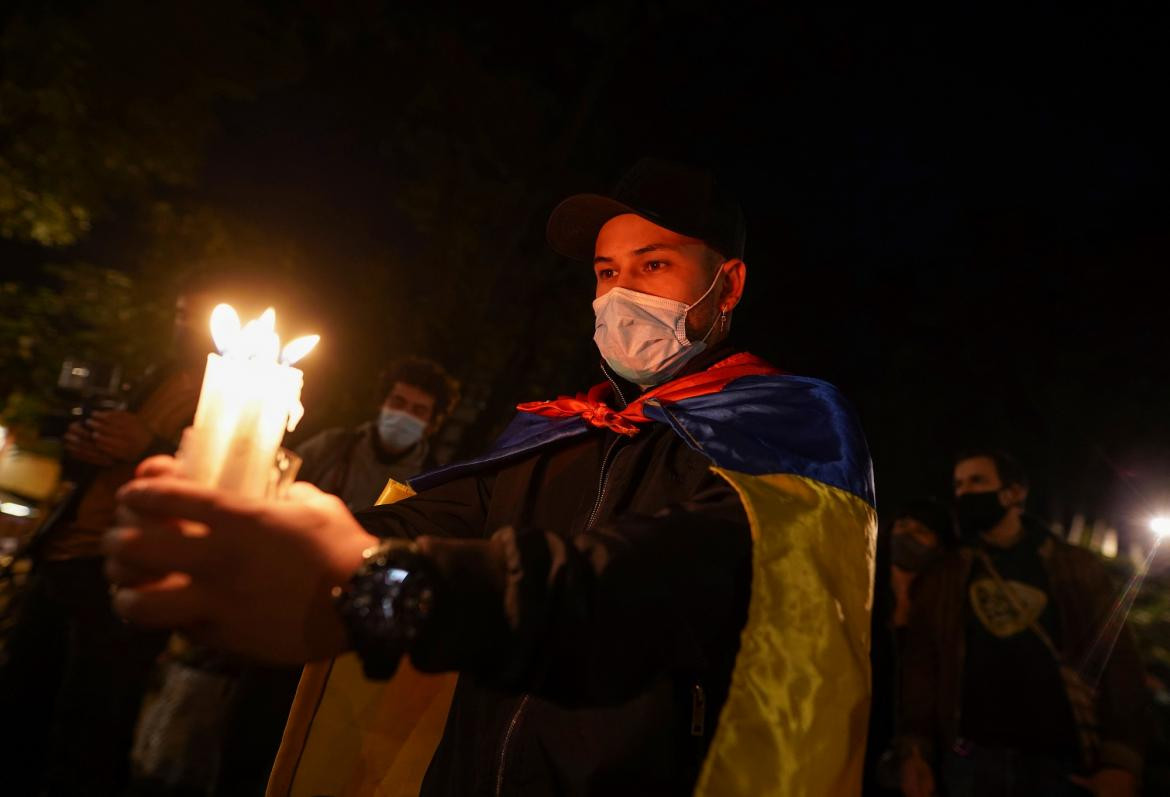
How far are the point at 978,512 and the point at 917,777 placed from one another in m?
1.98

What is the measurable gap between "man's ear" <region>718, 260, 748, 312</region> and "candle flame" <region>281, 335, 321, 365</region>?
5.04 feet

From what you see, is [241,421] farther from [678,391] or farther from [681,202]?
[681,202]

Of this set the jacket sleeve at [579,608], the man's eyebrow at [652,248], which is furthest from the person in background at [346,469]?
the jacket sleeve at [579,608]

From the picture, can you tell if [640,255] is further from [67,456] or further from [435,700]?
[67,456]

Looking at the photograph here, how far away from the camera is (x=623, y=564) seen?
41.9 inches

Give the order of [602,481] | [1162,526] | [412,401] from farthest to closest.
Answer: [1162,526] < [412,401] < [602,481]

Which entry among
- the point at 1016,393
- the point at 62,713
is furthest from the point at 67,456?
the point at 1016,393

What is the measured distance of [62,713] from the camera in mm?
3607

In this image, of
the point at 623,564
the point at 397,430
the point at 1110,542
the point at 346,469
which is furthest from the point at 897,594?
the point at 1110,542

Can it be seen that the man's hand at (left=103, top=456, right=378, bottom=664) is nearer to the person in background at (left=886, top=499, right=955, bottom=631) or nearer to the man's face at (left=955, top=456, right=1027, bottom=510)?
the person in background at (left=886, top=499, right=955, bottom=631)

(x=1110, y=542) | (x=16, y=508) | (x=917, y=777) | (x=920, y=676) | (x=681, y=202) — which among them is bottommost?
(x=16, y=508)

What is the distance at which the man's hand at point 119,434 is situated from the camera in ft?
10.9

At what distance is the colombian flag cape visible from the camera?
4.44 feet

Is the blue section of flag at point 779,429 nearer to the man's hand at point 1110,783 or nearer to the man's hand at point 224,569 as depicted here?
the man's hand at point 224,569
